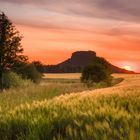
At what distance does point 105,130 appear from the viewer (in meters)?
6.96

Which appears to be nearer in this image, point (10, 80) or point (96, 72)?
point (96, 72)

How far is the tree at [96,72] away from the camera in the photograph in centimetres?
5822

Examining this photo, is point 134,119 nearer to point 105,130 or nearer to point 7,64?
point 105,130

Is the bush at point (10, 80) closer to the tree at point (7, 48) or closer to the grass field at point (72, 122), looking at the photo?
the tree at point (7, 48)

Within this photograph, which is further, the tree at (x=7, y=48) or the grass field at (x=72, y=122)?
the tree at (x=7, y=48)

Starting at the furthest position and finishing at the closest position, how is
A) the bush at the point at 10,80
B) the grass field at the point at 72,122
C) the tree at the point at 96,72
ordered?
the bush at the point at 10,80, the tree at the point at 96,72, the grass field at the point at 72,122

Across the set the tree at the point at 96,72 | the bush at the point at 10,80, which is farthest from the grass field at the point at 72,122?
the bush at the point at 10,80

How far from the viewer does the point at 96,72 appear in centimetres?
5912

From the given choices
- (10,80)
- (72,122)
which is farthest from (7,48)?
(72,122)

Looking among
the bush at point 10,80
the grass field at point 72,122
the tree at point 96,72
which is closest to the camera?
the grass field at point 72,122

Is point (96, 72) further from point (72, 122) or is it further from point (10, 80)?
point (72, 122)

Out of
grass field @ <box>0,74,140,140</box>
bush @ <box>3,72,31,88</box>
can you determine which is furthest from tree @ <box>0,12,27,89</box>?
grass field @ <box>0,74,140,140</box>

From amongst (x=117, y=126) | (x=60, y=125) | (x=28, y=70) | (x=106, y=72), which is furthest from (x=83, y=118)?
(x=28, y=70)

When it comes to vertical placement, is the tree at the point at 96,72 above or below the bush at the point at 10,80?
above
